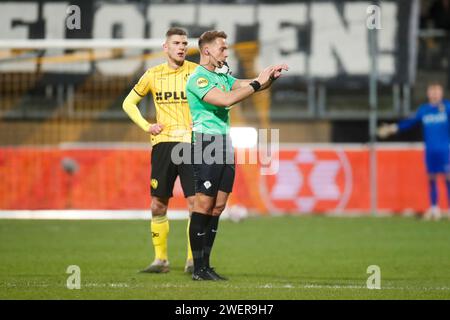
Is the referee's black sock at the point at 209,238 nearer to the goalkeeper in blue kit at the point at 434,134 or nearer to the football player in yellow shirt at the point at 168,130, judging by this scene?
the football player in yellow shirt at the point at 168,130

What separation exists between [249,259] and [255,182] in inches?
318

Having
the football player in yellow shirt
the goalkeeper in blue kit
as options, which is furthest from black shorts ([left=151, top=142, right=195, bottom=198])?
the goalkeeper in blue kit

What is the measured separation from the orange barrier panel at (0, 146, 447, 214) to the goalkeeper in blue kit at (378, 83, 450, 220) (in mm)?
853

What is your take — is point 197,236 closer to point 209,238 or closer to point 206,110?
point 209,238

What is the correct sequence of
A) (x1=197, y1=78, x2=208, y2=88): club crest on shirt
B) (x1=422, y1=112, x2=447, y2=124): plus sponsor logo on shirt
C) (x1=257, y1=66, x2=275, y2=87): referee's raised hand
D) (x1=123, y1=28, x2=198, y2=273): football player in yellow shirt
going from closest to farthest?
(x1=257, y1=66, x2=275, y2=87): referee's raised hand < (x1=197, y1=78, x2=208, y2=88): club crest on shirt < (x1=123, y1=28, x2=198, y2=273): football player in yellow shirt < (x1=422, y1=112, x2=447, y2=124): plus sponsor logo on shirt

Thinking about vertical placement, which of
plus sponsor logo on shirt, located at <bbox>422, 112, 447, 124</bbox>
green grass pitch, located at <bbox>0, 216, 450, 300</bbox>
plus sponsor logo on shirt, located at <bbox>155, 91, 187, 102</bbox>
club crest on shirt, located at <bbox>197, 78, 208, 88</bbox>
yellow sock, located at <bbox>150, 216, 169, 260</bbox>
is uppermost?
club crest on shirt, located at <bbox>197, 78, 208, 88</bbox>

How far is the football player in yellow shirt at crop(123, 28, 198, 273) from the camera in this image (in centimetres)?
1026

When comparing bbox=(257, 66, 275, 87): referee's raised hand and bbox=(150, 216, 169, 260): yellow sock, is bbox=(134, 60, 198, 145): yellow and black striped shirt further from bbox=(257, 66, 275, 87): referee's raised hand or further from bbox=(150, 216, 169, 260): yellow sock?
bbox=(257, 66, 275, 87): referee's raised hand

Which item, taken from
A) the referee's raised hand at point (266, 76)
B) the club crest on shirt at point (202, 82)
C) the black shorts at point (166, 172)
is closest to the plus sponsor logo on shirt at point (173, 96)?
the black shorts at point (166, 172)

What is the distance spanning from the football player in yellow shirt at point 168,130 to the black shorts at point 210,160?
3.08ft

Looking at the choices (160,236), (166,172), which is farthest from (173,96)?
(160,236)

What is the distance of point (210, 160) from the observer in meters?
9.23

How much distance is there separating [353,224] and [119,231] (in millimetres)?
3915

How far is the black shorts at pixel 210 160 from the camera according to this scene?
9.23 meters
